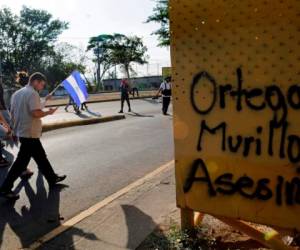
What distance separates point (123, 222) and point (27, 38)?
69.5 meters

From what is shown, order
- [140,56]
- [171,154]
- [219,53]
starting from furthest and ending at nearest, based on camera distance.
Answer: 1. [140,56]
2. [171,154]
3. [219,53]

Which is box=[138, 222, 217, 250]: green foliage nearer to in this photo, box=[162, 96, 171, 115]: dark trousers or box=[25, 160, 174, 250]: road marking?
box=[25, 160, 174, 250]: road marking

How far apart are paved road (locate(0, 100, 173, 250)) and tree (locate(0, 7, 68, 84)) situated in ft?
193

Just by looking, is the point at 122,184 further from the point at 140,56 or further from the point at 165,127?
the point at 140,56

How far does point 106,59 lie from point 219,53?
80.3 metres

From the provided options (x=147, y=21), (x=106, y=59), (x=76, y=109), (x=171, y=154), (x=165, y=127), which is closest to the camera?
(x=171, y=154)

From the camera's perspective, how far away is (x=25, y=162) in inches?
256

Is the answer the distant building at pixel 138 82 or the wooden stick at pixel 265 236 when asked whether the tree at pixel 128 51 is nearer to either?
the distant building at pixel 138 82

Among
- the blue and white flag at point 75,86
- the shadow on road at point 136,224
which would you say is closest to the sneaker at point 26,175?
the blue and white flag at point 75,86

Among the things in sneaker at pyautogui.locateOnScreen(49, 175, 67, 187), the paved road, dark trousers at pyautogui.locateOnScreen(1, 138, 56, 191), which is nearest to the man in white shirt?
the paved road

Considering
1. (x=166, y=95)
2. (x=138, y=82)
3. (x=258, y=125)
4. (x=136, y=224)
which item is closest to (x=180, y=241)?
(x=136, y=224)

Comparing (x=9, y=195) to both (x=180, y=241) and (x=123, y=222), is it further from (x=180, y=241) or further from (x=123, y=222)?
(x=180, y=241)

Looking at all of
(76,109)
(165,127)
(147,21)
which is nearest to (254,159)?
(165,127)

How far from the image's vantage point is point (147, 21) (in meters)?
47.0
